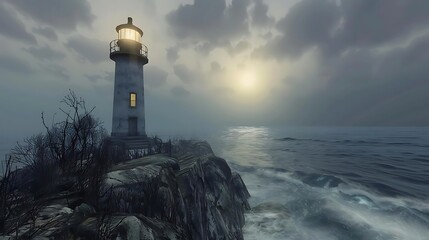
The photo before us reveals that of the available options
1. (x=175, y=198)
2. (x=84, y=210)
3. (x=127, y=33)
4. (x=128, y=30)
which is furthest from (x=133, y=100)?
(x=84, y=210)

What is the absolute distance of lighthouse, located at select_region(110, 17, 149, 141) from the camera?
20.5 m

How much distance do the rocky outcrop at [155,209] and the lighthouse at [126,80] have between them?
959 cm

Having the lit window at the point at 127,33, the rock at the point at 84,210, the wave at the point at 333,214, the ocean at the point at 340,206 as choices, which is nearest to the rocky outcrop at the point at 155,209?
the rock at the point at 84,210

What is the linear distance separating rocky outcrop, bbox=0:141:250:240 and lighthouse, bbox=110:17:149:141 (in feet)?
31.5

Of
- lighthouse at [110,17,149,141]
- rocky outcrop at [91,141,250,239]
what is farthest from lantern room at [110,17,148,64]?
rocky outcrop at [91,141,250,239]

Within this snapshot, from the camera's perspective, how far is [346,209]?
62.0 ft

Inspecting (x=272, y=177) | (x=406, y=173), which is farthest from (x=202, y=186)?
(x=406, y=173)

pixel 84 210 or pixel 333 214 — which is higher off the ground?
pixel 84 210

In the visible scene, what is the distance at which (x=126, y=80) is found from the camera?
20.8m

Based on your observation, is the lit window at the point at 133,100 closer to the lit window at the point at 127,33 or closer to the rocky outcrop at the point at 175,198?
the lit window at the point at 127,33

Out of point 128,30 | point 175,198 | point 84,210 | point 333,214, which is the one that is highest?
point 128,30

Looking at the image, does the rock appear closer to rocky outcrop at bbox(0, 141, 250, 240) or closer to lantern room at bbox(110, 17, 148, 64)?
rocky outcrop at bbox(0, 141, 250, 240)

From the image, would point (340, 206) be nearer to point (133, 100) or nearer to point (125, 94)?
point (133, 100)

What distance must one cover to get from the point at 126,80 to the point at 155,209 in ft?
54.0
